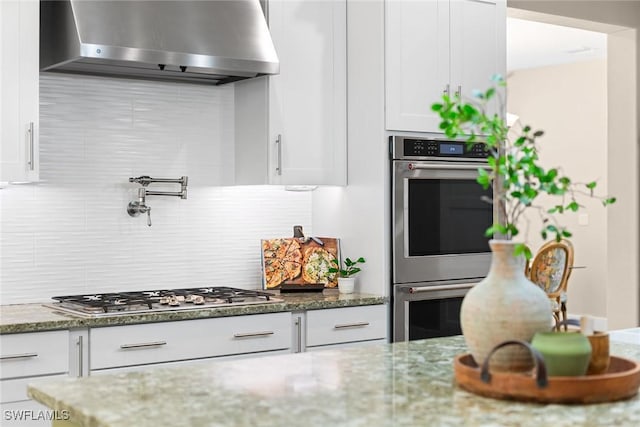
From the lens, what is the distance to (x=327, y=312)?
400 centimetres

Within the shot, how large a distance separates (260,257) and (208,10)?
4.31 feet

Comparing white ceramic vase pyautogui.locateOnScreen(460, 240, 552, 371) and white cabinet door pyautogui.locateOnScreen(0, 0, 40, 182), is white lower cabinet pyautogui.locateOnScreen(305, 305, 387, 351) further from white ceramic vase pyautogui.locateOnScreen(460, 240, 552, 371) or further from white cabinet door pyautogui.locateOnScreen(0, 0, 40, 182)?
white ceramic vase pyautogui.locateOnScreen(460, 240, 552, 371)

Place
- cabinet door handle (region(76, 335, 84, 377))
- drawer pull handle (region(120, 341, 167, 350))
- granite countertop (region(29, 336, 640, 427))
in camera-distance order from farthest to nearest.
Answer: drawer pull handle (region(120, 341, 167, 350)) → cabinet door handle (region(76, 335, 84, 377)) → granite countertop (region(29, 336, 640, 427))

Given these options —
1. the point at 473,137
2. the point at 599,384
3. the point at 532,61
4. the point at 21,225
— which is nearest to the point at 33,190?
the point at 21,225

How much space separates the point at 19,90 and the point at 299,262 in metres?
1.58

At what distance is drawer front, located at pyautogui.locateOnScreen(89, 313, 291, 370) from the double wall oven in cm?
71

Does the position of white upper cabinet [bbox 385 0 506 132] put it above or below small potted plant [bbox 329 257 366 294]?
above

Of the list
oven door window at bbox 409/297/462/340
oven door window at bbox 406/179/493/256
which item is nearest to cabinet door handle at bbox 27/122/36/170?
oven door window at bbox 406/179/493/256

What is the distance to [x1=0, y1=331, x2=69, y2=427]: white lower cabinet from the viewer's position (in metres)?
3.21

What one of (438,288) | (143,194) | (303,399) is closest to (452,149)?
(438,288)

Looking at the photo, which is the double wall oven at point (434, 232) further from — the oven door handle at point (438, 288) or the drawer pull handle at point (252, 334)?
the drawer pull handle at point (252, 334)

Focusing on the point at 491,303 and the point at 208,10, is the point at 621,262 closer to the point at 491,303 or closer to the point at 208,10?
the point at 208,10

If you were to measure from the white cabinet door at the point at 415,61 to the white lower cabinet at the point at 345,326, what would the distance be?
90 cm

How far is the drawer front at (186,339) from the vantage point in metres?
3.42
